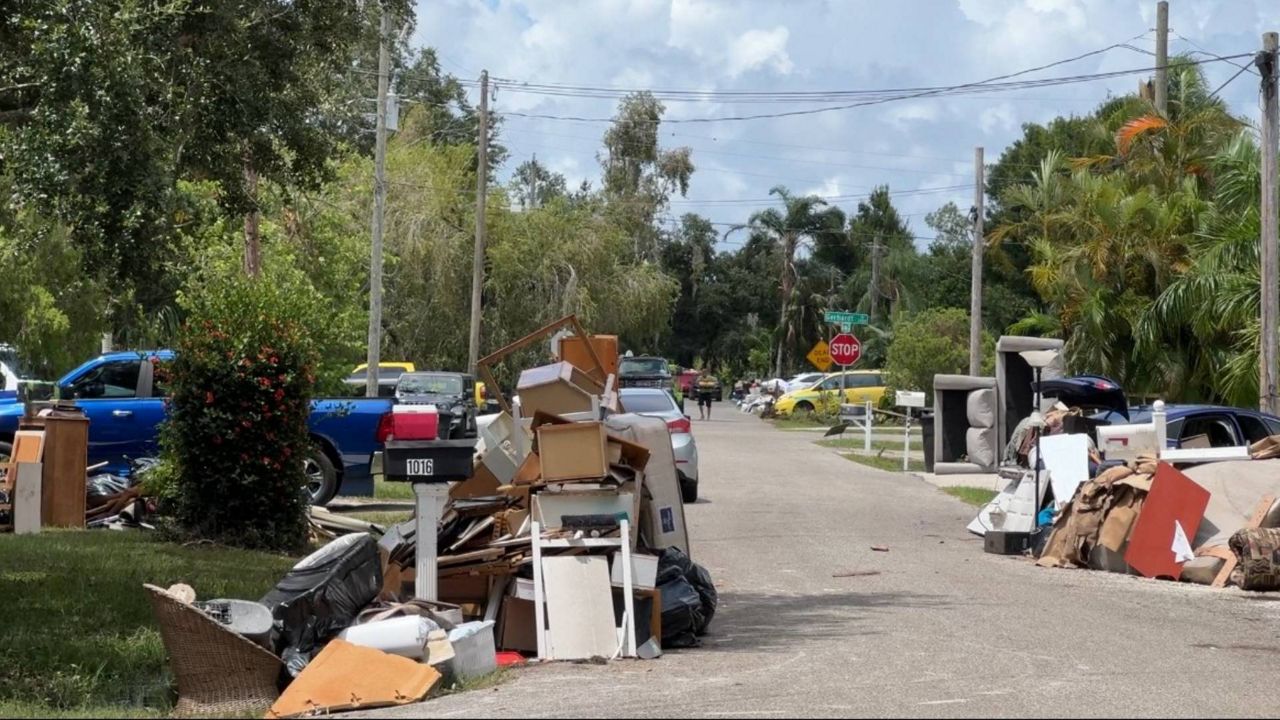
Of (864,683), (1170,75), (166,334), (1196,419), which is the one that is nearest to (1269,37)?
(1196,419)

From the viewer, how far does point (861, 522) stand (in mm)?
20109

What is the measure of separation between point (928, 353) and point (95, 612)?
127 feet

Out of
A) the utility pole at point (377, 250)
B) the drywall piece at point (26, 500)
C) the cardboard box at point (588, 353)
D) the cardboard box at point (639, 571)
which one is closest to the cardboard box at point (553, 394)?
the cardboard box at point (588, 353)

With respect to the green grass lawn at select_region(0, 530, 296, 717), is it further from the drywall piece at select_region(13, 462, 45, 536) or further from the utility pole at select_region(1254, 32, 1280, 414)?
the utility pole at select_region(1254, 32, 1280, 414)

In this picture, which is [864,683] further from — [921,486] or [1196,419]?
[921,486]

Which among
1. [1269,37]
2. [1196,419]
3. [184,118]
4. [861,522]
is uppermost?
[1269,37]

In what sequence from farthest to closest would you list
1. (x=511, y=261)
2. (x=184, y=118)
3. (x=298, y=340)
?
(x=511, y=261)
(x=298, y=340)
(x=184, y=118)

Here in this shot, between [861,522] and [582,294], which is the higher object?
[582,294]

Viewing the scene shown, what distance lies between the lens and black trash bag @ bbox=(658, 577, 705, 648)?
34.0 ft

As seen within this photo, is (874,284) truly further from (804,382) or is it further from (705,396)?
(705,396)

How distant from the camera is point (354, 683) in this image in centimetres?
856

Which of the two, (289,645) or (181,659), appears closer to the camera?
(181,659)

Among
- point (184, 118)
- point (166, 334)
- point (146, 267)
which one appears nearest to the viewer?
point (146, 267)

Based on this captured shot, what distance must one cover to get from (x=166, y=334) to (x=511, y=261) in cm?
1605
